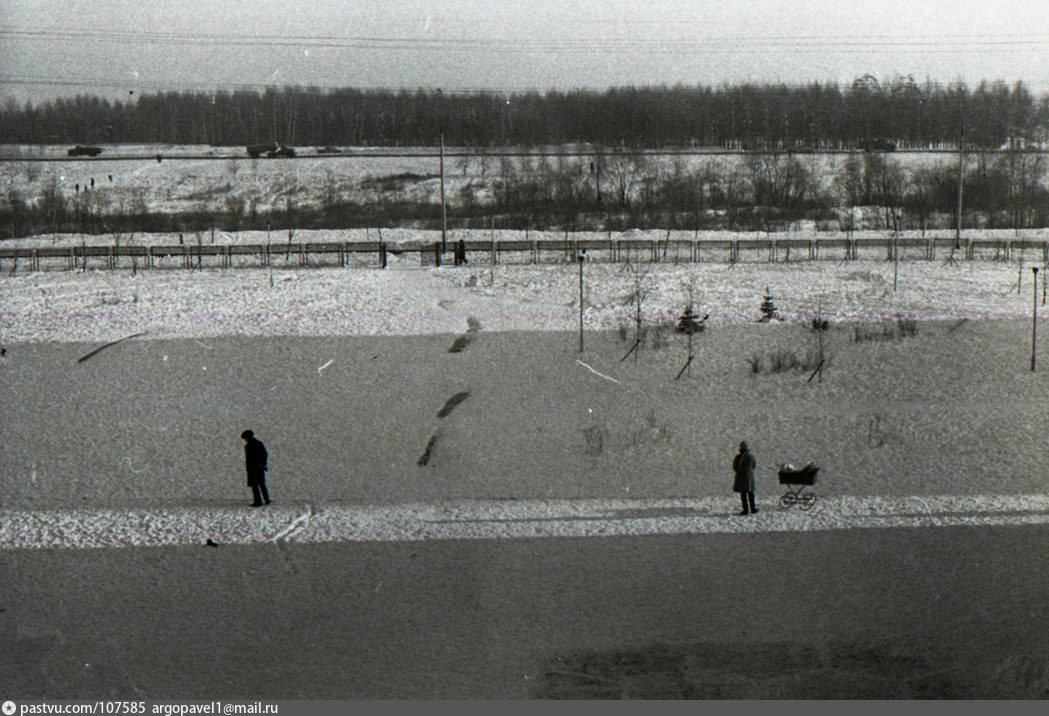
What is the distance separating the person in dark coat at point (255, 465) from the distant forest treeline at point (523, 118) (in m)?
55.6

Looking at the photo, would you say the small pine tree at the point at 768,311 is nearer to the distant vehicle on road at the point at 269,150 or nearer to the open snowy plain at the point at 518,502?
the open snowy plain at the point at 518,502

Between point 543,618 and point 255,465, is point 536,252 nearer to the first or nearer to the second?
point 255,465

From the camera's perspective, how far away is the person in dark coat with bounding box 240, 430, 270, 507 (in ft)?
32.9

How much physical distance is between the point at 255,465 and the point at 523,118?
6189cm

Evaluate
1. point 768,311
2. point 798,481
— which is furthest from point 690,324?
point 798,481

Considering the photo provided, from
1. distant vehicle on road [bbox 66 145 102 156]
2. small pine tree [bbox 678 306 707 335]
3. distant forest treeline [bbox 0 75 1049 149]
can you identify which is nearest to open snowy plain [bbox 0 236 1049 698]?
small pine tree [bbox 678 306 707 335]

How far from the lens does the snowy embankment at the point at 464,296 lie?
1977 centimetres

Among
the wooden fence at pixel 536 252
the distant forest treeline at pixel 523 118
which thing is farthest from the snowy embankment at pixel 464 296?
the distant forest treeline at pixel 523 118

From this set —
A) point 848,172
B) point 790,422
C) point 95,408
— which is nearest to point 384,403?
point 95,408

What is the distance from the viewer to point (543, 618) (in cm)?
738

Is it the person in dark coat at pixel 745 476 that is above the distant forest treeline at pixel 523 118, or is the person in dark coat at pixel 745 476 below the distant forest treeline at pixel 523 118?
below

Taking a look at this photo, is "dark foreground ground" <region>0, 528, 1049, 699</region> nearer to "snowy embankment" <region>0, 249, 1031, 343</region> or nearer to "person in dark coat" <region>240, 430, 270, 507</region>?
"person in dark coat" <region>240, 430, 270, 507</region>

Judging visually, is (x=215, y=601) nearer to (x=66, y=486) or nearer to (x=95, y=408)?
(x=66, y=486)

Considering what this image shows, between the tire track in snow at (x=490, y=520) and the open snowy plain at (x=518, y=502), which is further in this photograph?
the tire track in snow at (x=490, y=520)
